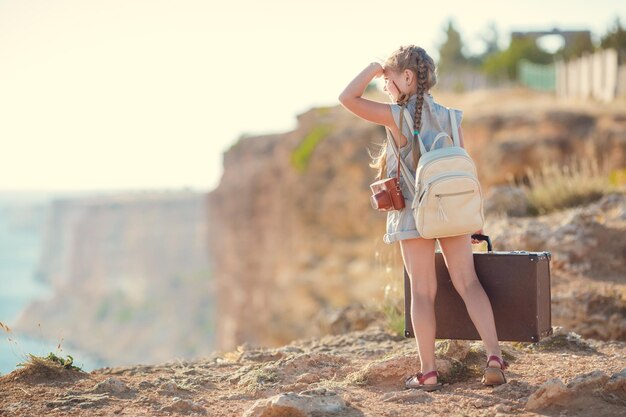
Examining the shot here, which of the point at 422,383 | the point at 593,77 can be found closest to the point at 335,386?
the point at 422,383

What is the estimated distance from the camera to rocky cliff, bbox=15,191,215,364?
7750 cm

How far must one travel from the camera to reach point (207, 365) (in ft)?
18.3

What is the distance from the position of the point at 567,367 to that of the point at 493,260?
2.83 ft

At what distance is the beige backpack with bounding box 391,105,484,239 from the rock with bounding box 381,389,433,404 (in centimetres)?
79

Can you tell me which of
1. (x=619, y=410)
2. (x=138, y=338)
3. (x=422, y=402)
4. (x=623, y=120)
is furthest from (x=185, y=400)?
(x=138, y=338)

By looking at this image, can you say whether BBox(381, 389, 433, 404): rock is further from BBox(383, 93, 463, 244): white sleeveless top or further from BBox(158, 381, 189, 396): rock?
BBox(158, 381, 189, 396): rock

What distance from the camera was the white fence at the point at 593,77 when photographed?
22.4 m

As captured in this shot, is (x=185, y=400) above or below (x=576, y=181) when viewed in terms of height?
below

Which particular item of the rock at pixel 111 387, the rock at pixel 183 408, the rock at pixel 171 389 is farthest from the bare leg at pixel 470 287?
the rock at pixel 111 387

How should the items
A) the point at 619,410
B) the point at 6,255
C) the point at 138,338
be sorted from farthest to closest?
the point at 6,255 < the point at 138,338 < the point at 619,410

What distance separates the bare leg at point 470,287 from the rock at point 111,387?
6.09 ft

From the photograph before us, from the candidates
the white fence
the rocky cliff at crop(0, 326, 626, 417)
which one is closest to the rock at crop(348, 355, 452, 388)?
the rocky cliff at crop(0, 326, 626, 417)

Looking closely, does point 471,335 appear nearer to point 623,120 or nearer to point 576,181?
point 576,181

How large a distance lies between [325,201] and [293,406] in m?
21.1
